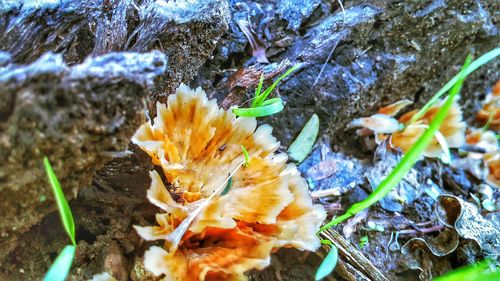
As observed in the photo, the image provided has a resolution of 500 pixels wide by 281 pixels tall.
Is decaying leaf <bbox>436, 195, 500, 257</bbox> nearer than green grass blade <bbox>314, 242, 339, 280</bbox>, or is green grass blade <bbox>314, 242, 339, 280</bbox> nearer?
green grass blade <bbox>314, 242, 339, 280</bbox>

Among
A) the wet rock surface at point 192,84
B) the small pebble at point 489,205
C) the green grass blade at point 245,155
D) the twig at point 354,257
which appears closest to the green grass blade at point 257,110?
the green grass blade at point 245,155

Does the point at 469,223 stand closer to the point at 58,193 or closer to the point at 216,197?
the point at 216,197

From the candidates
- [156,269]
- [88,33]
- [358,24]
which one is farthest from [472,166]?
[88,33]

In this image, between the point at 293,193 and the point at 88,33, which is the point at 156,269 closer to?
the point at 293,193

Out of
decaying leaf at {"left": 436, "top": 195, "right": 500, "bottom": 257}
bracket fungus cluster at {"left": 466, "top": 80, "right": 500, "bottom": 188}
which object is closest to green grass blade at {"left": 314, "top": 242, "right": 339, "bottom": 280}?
decaying leaf at {"left": 436, "top": 195, "right": 500, "bottom": 257}

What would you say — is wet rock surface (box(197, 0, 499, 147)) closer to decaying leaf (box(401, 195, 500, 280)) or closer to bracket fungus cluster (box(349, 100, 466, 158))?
bracket fungus cluster (box(349, 100, 466, 158))

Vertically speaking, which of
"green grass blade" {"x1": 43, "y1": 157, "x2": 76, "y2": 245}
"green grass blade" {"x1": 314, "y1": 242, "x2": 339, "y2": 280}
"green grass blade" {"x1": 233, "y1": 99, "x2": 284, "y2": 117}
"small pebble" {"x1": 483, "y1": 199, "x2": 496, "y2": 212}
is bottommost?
"small pebble" {"x1": 483, "y1": 199, "x2": 496, "y2": 212}

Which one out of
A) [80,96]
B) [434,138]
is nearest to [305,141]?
[434,138]
